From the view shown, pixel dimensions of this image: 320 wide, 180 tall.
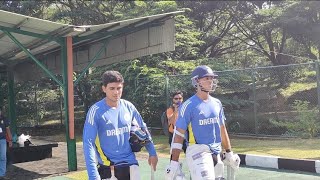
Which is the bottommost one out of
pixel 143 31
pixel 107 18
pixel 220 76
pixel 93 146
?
pixel 93 146

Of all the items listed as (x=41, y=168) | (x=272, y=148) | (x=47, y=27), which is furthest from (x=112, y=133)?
(x=272, y=148)

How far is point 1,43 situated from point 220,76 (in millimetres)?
7783

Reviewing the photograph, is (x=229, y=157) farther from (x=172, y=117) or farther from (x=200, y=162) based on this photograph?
(x=172, y=117)

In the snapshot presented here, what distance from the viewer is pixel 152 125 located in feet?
54.6

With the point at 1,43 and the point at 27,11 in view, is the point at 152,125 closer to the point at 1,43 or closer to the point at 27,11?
the point at 1,43

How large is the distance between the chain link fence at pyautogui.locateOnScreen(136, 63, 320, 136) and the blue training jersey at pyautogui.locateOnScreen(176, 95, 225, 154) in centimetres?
762

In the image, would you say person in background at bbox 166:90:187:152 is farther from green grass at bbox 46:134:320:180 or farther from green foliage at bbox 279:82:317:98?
green foliage at bbox 279:82:317:98

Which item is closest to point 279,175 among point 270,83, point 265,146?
point 265,146

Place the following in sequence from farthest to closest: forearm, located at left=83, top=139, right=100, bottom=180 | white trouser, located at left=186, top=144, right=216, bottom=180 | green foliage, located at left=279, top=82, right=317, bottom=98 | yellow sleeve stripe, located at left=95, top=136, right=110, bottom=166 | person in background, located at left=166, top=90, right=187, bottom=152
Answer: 1. green foliage, located at left=279, top=82, right=317, bottom=98
2. person in background, located at left=166, top=90, right=187, bottom=152
3. white trouser, located at left=186, top=144, right=216, bottom=180
4. yellow sleeve stripe, located at left=95, top=136, right=110, bottom=166
5. forearm, located at left=83, top=139, right=100, bottom=180

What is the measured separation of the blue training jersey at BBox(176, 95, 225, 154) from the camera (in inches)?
179

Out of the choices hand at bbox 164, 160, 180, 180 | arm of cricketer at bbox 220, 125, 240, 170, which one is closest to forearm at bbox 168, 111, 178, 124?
arm of cricketer at bbox 220, 125, 240, 170

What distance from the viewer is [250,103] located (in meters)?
15.8

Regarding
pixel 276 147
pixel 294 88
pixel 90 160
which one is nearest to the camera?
pixel 90 160

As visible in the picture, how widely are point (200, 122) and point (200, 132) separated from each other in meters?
0.11
